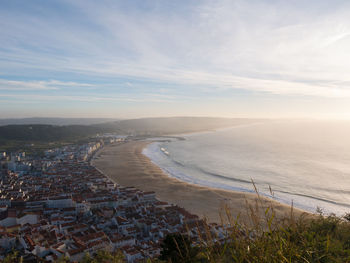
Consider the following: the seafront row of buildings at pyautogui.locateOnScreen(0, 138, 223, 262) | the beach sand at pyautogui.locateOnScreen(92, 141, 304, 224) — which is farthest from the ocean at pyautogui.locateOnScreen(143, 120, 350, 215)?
the seafront row of buildings at pyautogui.locateOnScreen(0, 138, 223, 262)

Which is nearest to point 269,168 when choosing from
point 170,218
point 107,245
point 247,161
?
point 247,161

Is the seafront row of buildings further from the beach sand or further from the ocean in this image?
the ocean

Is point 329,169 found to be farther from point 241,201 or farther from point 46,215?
point 46,215

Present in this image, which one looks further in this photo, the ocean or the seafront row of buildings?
the ocean

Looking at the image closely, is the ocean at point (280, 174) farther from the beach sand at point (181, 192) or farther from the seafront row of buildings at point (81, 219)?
the seafront row of buildings at point (81, 219)

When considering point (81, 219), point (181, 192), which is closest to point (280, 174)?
point (181, 192)
